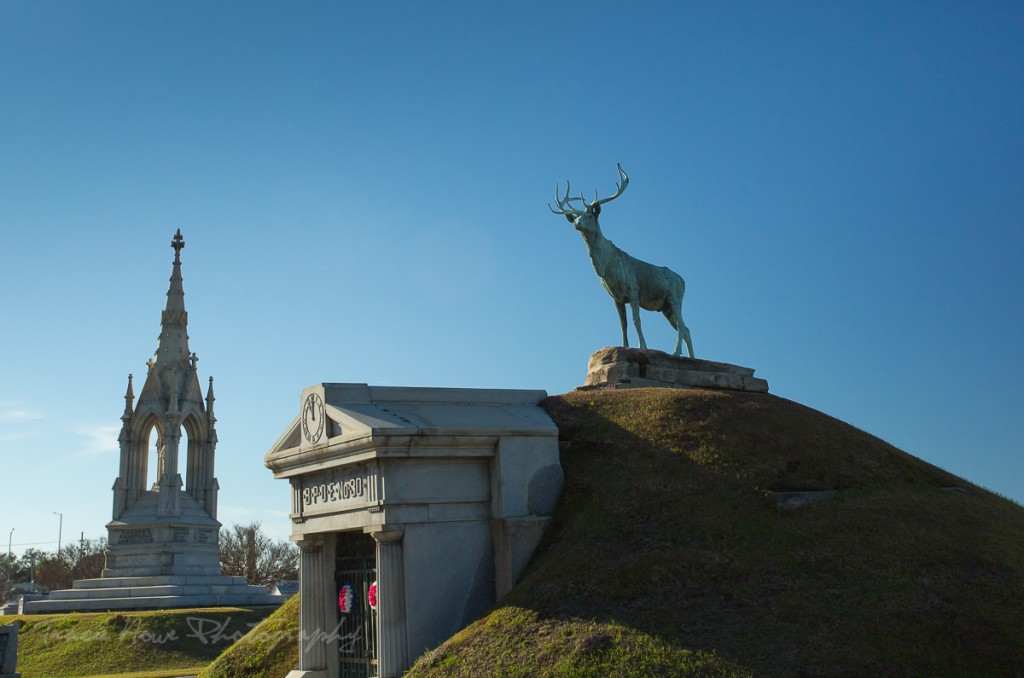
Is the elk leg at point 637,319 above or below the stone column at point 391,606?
above

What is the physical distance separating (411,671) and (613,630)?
2755 mm

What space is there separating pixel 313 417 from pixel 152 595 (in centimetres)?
2016

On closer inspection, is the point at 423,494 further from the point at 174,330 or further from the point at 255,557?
the point at 255,557

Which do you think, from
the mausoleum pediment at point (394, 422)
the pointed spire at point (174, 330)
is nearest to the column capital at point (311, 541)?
the mausoleum pediment at point (394, 422)

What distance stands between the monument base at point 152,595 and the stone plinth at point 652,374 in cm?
1941

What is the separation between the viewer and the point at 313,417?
50.6ft

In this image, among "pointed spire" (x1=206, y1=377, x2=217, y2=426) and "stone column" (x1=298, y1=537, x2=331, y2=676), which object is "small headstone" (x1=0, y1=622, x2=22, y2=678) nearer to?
"stone column" (x1=298, y1=537, x2=331, y2=676)

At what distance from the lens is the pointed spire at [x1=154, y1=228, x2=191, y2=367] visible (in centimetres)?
3812

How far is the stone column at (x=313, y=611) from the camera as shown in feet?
51.4

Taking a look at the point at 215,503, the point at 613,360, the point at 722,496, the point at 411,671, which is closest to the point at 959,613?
the point at 722,496

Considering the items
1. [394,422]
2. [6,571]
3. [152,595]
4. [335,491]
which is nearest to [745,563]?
[394,422]

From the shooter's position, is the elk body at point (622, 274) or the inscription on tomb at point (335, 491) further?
the elk body at point (622, 274)

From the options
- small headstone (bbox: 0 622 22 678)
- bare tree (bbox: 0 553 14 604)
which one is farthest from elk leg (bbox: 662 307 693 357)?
bare tree (bbox: 0 553 14 604)

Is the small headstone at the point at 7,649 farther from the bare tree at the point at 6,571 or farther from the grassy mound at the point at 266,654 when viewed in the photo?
the bare tree at the point at 6,571
